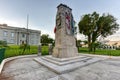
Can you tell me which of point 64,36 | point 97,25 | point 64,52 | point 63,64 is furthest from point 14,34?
point 63,64

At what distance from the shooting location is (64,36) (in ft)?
23.1

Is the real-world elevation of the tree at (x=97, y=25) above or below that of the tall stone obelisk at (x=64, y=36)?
above

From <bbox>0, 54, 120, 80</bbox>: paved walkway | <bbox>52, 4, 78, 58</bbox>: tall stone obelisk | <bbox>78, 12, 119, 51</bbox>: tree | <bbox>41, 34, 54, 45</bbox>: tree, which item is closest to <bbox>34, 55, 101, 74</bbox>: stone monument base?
<bbox>0, 54, 120, 80</bbox>: paved walkway

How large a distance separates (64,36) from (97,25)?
13.9 meters

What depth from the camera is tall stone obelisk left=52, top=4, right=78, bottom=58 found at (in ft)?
22.1

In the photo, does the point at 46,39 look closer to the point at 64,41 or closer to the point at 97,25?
the point at 97,25

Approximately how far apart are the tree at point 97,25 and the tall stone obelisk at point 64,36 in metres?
11.8

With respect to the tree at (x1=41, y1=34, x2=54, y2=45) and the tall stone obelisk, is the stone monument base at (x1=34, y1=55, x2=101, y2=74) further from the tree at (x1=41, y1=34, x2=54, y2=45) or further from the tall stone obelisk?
the tree at (x1=41, y1=34, x2=54, y2=45)

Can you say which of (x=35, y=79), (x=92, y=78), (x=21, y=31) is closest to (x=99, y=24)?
(x=92, y=78)

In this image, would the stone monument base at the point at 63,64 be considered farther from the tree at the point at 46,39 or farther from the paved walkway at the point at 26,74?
the tree at the point at 46,39

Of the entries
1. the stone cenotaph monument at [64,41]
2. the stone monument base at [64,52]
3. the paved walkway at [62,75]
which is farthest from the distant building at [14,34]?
the paved walkway at [62,75]

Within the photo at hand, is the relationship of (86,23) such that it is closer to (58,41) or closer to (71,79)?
(58,41)

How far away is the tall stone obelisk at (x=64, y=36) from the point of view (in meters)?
6.74

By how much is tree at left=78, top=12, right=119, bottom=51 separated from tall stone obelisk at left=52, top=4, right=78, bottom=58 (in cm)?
1177
